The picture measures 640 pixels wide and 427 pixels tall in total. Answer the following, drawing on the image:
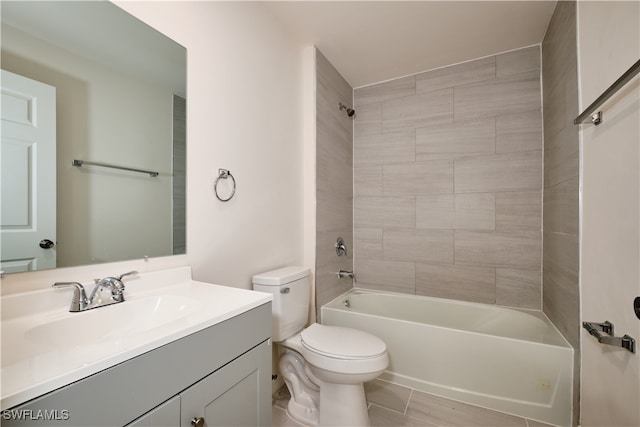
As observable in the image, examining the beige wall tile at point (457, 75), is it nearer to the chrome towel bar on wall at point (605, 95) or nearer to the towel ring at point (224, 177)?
the chrome towel bar on wall at point (605, 95)

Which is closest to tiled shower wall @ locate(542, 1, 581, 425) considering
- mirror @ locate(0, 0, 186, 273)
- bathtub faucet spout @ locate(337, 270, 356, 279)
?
bathtub faucet spout @ locate(337, 270, 356, 279)

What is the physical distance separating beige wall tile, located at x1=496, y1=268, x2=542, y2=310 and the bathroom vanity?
2002 millimetres

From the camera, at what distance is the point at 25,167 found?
2.72 feet

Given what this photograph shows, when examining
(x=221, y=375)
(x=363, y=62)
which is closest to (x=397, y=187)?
(x=363, y=62)

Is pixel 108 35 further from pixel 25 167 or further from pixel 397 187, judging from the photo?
pixel 397 187

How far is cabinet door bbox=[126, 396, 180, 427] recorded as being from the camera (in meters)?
0.66

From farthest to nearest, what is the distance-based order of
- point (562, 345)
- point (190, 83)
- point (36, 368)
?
1. point (562, 345)
2. point (190, 83)
3. point (36, 368)

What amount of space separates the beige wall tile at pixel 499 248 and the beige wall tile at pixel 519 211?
6cm

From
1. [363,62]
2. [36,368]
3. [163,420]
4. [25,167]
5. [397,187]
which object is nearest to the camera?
[36,368]

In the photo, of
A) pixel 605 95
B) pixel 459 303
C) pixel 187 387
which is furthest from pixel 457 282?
pixel 187 387

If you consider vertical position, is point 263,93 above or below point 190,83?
above

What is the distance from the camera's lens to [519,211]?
2.17 m

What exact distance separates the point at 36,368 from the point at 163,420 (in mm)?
313

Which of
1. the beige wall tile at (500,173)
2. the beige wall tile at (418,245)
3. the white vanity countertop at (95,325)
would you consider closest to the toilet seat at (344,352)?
the white vanity countertop at (95,325)
